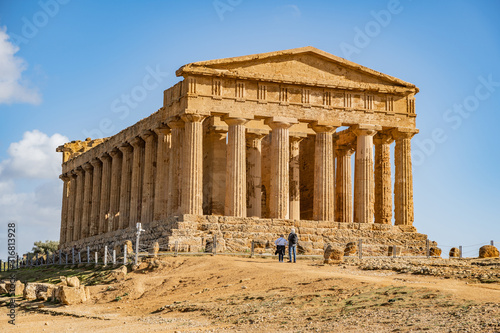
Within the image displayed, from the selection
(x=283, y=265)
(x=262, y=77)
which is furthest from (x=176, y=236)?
(x=262, y=77)

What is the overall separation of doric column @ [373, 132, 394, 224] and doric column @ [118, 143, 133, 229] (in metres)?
16.7

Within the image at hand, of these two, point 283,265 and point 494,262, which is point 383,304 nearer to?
point 283,265

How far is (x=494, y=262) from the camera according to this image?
33844mm

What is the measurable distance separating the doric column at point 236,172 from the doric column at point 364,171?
7577 millimetres

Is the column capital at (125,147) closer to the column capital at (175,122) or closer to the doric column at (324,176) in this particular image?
the column capital at (175,122)

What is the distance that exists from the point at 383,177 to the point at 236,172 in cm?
1103

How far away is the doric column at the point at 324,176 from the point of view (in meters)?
46.8

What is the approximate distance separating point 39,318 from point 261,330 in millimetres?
10765

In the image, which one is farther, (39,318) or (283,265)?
(283,265)

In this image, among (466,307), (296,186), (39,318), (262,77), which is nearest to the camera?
(466,307)

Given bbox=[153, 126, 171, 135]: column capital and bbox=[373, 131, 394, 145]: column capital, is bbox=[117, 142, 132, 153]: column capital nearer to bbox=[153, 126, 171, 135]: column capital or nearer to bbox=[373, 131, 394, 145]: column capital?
bbox=[153, 126, 171, 135]: column capital

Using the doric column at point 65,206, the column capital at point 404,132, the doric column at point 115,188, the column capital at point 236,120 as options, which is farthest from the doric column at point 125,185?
the column capital at point 404,132

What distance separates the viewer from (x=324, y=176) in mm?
47156

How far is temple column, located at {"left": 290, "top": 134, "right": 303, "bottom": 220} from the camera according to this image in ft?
→ 167
